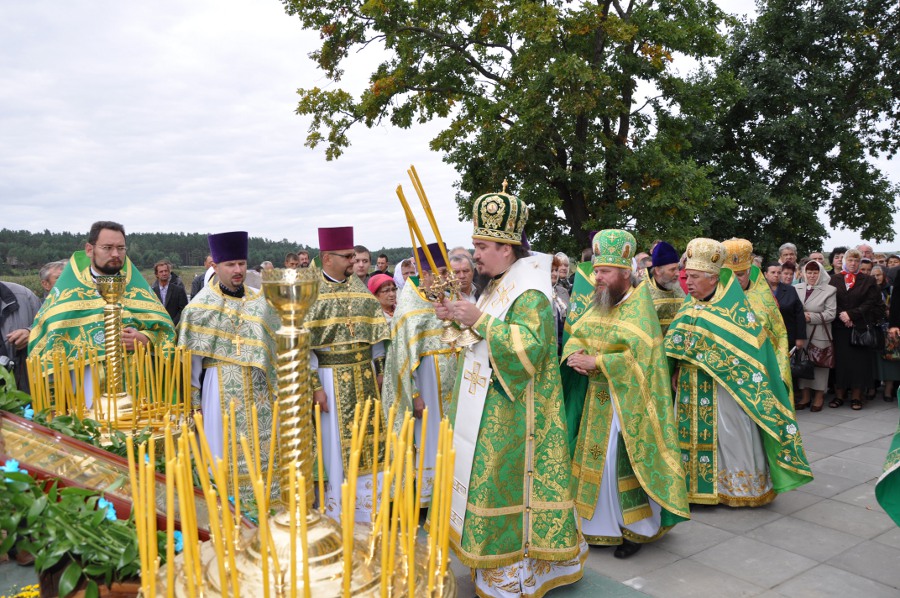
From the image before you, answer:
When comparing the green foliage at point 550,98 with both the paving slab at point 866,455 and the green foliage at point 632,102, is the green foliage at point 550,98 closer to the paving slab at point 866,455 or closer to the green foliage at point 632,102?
the green foliage at point 632,102

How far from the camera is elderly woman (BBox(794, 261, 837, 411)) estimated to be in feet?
29.2

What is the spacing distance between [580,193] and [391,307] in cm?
945

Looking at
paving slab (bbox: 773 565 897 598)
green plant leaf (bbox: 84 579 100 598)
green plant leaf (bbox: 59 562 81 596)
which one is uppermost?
green plant leaf (bbox: 59 562 81 596)

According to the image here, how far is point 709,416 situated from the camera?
214 inches

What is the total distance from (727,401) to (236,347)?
149 inches

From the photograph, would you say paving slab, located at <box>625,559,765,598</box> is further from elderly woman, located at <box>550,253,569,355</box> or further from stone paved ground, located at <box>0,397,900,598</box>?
elderly woman, located at <box>550,253,569,355</box>

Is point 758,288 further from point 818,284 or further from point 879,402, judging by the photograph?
point 879,402

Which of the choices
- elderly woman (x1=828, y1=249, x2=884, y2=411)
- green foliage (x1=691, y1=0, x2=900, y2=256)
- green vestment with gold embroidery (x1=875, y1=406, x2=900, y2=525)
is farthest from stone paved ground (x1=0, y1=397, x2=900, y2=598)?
green foliage (x1=691, y1=0, x2=900, y2=256)

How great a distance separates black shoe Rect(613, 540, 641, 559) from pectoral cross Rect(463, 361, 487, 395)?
66.1 inches

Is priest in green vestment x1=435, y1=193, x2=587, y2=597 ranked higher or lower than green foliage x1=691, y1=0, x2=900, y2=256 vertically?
lower

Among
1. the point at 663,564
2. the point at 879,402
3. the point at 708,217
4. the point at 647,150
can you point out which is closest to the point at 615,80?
the point at 647,150

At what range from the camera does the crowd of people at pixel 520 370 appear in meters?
3.59

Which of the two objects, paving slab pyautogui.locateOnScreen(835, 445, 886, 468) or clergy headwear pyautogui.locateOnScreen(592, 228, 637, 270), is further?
paving slab pyautogui.locateOnScreen(835, 445, 886, 468)

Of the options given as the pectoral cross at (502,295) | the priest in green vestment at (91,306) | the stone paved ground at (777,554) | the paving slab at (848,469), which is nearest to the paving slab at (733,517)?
the stone paved ground at (777,554)
